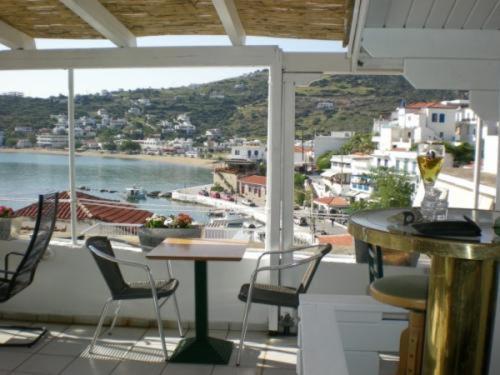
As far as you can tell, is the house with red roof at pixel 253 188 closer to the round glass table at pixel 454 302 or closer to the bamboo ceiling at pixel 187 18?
the bamboo ceiling at pixel 187 18

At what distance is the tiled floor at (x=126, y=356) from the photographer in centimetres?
378

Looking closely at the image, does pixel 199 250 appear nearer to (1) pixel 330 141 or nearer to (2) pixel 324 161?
(2) pixel 324 161

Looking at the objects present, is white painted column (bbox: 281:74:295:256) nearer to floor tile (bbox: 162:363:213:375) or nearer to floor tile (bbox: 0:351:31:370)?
floor tile (bbox: 162:363:213:375)

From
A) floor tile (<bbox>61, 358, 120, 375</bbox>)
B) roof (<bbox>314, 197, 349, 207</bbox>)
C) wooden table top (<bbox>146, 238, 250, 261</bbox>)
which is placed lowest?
floor tile (<bbox>61, 358, 120, 375</bbox>)

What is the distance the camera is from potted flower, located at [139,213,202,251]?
14.8ft

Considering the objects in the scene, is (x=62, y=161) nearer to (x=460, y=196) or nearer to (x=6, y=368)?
(x=6, y=368)

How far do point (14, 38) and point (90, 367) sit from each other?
2579 millimetres

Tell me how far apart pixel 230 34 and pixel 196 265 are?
1660 mm

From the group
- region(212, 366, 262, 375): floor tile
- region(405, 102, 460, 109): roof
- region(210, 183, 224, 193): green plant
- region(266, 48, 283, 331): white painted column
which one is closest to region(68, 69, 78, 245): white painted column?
region(210, 183, 224, 193): green plant

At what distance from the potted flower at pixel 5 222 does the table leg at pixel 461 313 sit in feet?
13.6

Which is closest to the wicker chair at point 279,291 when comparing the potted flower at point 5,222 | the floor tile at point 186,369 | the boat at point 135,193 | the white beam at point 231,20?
the floor tile at point 186,369

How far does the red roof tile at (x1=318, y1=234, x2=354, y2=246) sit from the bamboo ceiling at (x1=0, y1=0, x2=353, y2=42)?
1.55 meters

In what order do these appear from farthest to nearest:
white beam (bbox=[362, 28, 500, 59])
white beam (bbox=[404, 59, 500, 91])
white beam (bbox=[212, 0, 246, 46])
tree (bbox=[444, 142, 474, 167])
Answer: tree (bbox=[444, 142, 474, 167]) < white beam (bbox=[212, 0, 246, 46]) < white beam (bbox=[404, 59, 500, 91]) < white beam (bbox=[362, 28, 500, 59])

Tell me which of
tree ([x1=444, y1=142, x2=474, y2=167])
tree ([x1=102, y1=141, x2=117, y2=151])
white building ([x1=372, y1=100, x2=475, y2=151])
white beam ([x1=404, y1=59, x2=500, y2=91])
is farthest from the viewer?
tree ([x1=102, y1=141, x2=117, y2=151])
